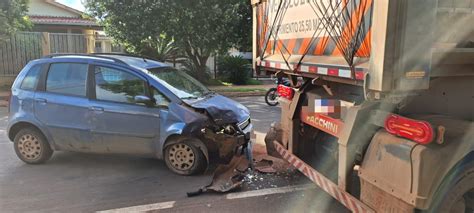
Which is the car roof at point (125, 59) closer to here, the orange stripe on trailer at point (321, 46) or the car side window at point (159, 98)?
the car side window at point (159, 98)

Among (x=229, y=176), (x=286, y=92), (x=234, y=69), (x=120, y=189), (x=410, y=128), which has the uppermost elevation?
(x=234, y=69)

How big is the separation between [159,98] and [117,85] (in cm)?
69

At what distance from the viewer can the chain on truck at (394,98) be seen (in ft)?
9.27

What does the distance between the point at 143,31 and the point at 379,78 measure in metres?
13.5

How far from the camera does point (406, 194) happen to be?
9.49 feet

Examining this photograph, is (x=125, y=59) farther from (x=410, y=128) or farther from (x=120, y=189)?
(x=410, y=128)

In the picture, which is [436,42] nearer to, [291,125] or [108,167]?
[291,125]

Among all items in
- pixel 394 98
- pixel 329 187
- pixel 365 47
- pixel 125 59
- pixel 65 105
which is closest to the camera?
pixel 394 98

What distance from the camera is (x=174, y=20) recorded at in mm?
15359

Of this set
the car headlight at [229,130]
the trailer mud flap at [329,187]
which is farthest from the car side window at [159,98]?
the trailer mud flap at [329,187]

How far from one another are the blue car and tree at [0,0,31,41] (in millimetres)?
10318

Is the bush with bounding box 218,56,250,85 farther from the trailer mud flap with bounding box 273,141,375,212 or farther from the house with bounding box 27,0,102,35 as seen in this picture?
the trailer mud flap with bounding box 273,141,375,212

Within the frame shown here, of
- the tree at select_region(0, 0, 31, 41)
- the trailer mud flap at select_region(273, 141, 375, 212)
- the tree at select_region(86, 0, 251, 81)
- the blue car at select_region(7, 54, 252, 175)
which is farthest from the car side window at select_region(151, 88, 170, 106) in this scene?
the tree at select_region(0, 0, 31, 41)

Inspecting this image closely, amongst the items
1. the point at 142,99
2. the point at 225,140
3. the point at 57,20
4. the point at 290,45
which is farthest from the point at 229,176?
the point at 57,20
